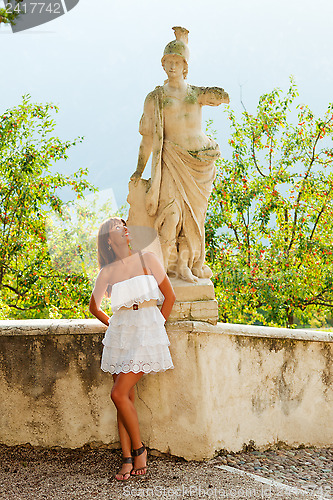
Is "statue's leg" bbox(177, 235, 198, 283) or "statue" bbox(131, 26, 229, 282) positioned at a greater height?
"statue" bbox(131, 26, 229, 282)

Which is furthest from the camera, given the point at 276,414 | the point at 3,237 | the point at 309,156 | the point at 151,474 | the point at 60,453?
the point at 309,156

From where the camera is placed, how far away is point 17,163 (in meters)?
9.80

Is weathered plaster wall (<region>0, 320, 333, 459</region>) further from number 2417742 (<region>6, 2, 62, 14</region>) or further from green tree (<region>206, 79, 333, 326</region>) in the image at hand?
green tree (<region>206, 79, 333, 326</region>)

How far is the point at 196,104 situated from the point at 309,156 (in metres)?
7.61

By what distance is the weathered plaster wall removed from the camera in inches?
148

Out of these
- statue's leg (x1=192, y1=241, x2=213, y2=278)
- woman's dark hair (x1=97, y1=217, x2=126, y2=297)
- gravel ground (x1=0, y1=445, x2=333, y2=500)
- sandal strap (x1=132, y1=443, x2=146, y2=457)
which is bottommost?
gravel ground (x1=0, y1=445, x2=333, y2=500)

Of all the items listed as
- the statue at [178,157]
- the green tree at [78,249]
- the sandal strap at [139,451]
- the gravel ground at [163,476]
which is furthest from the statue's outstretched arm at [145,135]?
the green tree at [78,249]

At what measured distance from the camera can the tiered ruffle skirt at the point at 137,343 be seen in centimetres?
340

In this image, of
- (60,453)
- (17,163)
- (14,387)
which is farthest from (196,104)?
(17,163)

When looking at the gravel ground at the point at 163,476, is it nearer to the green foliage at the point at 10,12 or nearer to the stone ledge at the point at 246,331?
the stone ledge at the point at 246,331

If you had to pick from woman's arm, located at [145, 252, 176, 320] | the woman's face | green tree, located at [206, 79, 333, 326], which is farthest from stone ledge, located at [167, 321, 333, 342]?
green tree, located at [206, 79, 333, 326]

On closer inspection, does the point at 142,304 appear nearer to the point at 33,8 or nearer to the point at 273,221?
the point at 33,8

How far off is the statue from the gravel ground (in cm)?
128

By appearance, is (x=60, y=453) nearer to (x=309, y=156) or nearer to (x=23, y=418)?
(x=23, y=418)
